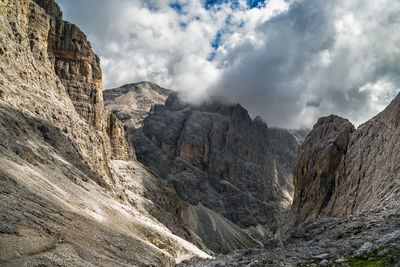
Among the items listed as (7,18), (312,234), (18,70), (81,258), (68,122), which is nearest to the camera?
(81,258)

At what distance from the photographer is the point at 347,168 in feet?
211

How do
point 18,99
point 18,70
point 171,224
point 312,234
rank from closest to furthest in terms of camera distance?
point 312,234, point 18,99, point 18,70, point 171,224

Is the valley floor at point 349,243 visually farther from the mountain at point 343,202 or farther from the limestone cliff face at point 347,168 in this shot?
the limestone cliff face at point 347,168

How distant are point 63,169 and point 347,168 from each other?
57.2m

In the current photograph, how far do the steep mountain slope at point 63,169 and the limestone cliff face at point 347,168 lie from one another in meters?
30.8

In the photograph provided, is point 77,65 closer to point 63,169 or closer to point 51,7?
point 51,7

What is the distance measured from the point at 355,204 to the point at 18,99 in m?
67.8

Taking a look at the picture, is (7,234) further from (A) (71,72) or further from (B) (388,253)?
(A) (71,72)

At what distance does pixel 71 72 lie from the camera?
10588cm

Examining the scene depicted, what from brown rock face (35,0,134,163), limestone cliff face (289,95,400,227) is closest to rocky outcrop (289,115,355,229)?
limestone cliff face (289,95,400,227)

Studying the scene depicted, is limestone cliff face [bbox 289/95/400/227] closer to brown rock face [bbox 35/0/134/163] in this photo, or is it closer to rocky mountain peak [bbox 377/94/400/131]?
rocky mountain peak [bbox 377/94/400/131]

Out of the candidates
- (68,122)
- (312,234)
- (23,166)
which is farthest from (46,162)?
(312,234)

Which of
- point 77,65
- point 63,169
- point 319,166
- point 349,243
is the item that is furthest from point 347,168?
point 77,65

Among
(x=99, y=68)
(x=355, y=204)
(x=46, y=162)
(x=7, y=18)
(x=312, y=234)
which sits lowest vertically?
(x=312, y=234)
